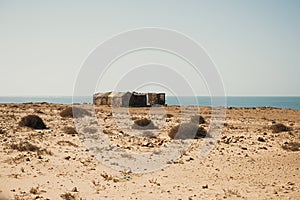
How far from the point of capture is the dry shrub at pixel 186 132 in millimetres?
18359

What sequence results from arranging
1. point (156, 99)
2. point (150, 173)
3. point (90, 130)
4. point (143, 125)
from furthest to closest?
point (156, 99)
point (143, 125)
point (90, 130)
point (150, 173)

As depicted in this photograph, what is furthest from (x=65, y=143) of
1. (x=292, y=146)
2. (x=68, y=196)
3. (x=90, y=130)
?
(x=292, y=146)

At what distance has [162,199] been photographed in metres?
8.62

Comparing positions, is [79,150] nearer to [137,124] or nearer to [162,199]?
[162,199]

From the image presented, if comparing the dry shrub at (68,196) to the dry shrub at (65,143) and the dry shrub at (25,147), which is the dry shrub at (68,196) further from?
the dry shrub at (65,143)

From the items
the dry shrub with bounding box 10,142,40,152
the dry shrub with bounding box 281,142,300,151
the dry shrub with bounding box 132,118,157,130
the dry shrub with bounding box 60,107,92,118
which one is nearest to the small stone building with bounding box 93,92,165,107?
the dry shrub with bounding box 60,107,92,118

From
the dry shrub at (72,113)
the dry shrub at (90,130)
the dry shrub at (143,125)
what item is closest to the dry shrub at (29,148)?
the dry shrub at (90,130)

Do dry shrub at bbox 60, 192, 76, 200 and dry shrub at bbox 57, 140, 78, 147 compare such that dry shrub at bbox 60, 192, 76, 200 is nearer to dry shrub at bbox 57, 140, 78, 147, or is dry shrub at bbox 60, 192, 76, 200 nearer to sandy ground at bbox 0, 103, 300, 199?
sandy ground at bbox 0, 103, 300, 199

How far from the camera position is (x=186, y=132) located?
63.4 ft

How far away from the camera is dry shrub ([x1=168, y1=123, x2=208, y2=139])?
60.2ft

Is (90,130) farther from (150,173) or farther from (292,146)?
(292,146)

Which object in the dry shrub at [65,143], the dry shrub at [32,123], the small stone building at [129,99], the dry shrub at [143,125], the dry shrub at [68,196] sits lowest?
the dry shrub at [68,196]

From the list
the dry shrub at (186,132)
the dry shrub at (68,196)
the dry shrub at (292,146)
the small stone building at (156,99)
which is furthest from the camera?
the small stone building at (156,99)

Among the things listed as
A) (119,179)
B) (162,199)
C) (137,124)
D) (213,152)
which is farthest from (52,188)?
(137,124)
